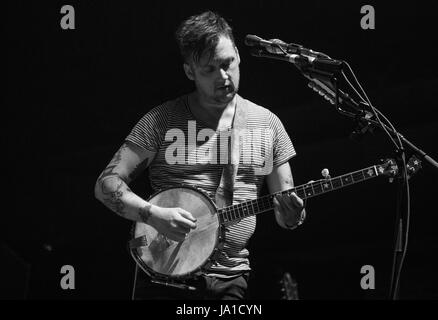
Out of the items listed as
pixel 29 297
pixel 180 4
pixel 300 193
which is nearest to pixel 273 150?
pixel 300 193

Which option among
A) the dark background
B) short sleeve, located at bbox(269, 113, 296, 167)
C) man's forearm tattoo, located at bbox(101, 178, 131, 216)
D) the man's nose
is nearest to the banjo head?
man's forearm tattoo, located at bbox(101, 178, 131, 216)

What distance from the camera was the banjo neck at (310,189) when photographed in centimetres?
304

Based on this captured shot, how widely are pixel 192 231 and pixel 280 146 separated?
547 mm

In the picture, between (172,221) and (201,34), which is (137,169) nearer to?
(172,221)

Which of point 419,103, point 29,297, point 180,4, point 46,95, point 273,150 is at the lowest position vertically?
point 29,297

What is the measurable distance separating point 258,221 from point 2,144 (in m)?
1.53

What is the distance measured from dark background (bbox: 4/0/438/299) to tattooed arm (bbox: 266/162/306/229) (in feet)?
2.58

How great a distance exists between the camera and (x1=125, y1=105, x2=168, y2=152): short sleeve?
3225mm

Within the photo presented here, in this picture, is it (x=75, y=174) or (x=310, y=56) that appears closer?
(x=310, y=56)

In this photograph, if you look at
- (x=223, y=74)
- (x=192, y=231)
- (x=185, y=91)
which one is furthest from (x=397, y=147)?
(x=185, y=91)

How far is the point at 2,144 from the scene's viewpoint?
169 inches

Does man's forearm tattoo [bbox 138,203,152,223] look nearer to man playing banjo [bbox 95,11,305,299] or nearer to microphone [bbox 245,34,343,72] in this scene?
man playing banjo [bbox 95,11,305,299]

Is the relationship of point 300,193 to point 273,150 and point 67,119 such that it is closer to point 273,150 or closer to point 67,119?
point 273,150

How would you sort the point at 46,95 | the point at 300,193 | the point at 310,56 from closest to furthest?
→ the point at 310,56 < the point at 300,193 < the point at 46,95
